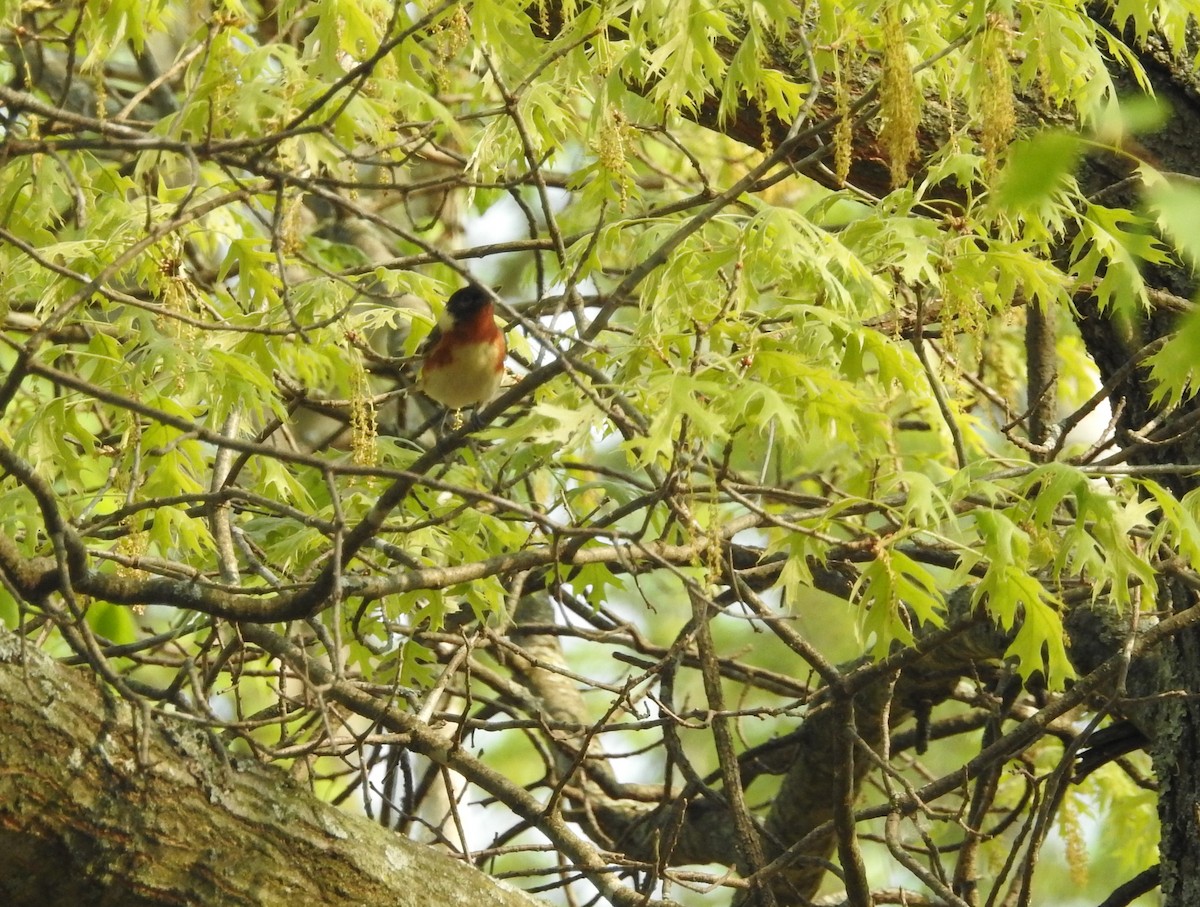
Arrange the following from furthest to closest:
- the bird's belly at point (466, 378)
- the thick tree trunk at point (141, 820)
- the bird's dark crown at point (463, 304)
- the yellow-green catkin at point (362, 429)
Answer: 1. the bird's belly at point (466, 378)
2. the bird's dark crown at point (463, 304)
3. the yellow-green catkin at point (362, 429)
4. the thick tree trunk at point (141, 820)

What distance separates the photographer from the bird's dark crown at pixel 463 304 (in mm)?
4195

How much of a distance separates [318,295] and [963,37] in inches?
68.1

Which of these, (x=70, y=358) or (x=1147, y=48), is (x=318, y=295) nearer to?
(x=70, y=358)

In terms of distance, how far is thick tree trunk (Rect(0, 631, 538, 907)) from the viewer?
213cm

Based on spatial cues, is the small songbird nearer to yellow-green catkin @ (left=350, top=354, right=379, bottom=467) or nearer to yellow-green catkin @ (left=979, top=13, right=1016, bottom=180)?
yellow-green catkin @ (left=350, top=354, right=379, bottom=467)

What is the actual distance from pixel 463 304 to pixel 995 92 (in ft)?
6.63

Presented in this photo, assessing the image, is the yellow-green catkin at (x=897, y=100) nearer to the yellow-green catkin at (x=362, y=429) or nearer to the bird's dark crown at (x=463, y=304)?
the yellow-green catkin at (x=362, y=429)

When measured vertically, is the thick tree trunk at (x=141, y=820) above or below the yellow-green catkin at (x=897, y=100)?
below

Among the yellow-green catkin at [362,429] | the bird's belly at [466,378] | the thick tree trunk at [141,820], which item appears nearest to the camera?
the thick tree trunk at [141,820]

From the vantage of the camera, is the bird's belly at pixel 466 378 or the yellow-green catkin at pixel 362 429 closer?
the yellow-green catkin at pixel 362 429

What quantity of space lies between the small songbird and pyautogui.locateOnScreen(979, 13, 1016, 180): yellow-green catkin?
5.97 feet

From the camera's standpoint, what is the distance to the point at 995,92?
2668 millimetres

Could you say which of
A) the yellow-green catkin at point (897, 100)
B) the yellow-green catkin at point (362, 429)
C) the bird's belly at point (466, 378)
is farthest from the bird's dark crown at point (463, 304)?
the yellow-green catkin at point (897, 100)

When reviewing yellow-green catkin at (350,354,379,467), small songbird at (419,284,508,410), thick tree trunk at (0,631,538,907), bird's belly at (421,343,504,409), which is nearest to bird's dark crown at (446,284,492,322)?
small songbird at (419,284,508,410)
